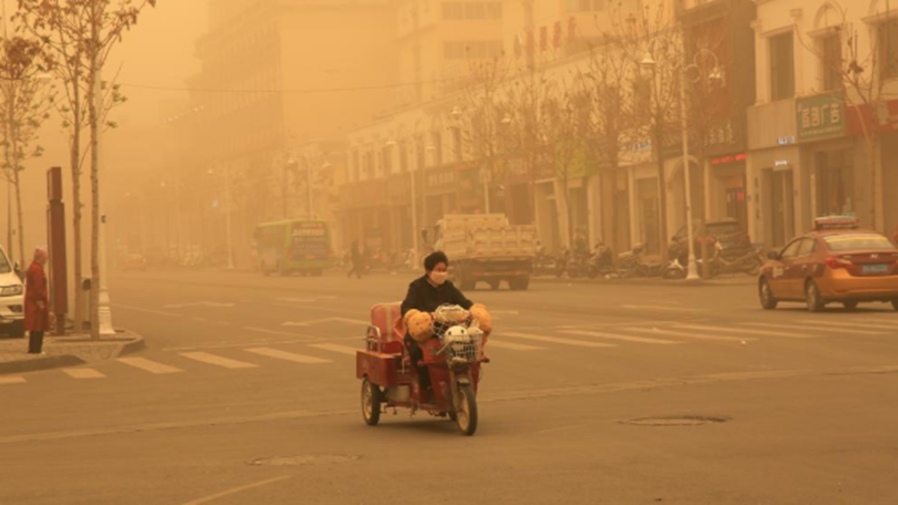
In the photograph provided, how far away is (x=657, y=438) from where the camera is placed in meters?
13.7

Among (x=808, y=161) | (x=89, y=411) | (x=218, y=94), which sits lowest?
(x=89, y=411)

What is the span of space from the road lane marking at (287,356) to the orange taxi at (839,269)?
10254mm

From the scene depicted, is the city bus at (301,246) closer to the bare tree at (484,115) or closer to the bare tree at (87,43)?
the bare tree at (484,115)

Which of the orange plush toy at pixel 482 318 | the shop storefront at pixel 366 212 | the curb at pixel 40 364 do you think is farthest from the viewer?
the shop storefront at pixel 366 212

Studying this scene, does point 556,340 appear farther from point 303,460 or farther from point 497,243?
point 497,243

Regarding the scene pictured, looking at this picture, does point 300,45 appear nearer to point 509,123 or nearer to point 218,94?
point 218,94

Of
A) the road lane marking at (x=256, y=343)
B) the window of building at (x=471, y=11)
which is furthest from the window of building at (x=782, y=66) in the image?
the window of building at (x=471, y=11)

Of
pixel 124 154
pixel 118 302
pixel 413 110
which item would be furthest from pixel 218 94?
pixel 118 302

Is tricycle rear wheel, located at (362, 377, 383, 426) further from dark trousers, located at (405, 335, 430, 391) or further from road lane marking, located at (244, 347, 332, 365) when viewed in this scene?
road lane marking, located at (244, 347, 332, 365)

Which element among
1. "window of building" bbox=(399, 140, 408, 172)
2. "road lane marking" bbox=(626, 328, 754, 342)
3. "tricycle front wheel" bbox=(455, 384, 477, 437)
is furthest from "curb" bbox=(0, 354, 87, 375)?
"window of building" bbox=(399, 140, 408, 172)

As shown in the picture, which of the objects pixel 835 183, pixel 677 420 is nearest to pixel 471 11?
pixel 835 183

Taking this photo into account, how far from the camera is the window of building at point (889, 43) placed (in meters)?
51.8

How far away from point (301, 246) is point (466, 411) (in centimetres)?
8205

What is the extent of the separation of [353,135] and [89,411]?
323ft
